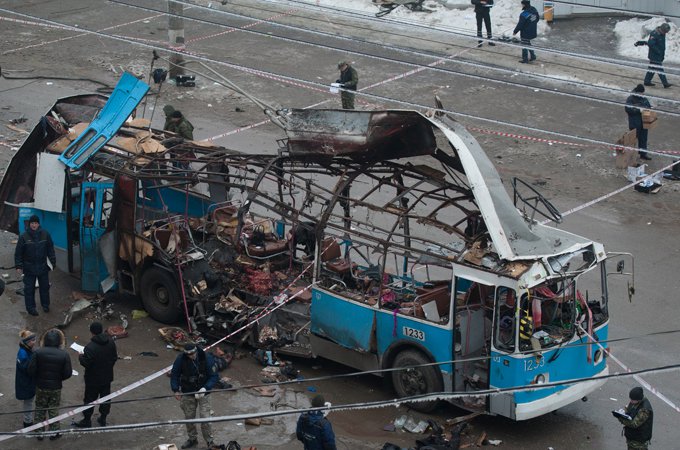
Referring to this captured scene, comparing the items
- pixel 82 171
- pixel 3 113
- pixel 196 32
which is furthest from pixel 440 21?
pixel 82 171

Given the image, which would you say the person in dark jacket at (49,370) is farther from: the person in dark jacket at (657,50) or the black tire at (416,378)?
the person in dark jacket at (657,50)

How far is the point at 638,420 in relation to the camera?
36.6 feet

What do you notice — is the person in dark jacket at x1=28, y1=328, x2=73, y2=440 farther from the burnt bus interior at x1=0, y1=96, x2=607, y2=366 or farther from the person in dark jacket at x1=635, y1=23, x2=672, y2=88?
the person in dark jacket at x1=635, y1=23, x2=672, y2=88

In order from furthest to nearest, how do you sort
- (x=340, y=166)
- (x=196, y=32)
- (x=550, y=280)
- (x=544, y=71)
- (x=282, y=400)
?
(x=196, y=32) → (x=544, y=71) → (x=340, y=166) → (x=282, y=400) → (x=550, y=280)

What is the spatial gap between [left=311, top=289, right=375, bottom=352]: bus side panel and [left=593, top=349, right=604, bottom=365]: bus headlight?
258 cm

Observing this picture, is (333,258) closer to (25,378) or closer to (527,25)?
(25,378)

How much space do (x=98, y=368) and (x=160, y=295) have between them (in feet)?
10.3

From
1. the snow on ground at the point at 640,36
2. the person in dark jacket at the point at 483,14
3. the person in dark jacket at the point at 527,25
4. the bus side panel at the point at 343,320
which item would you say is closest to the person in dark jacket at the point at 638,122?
the snow on ground at the point at 640,36

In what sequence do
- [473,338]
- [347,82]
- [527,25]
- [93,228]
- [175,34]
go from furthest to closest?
[527,25]
[175,34]
[347,82]
[93,228]
[473,338]

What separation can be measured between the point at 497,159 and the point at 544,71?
550cm

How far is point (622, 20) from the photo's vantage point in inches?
1152

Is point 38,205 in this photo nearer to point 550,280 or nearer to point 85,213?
point 85,213

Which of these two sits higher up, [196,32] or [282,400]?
[196,32]

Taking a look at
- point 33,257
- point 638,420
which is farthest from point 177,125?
point 638,420
